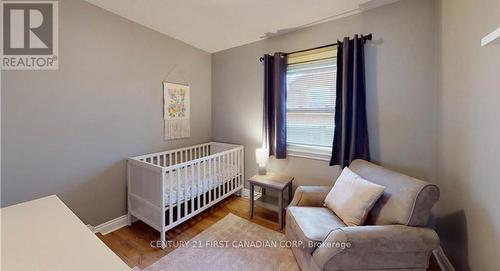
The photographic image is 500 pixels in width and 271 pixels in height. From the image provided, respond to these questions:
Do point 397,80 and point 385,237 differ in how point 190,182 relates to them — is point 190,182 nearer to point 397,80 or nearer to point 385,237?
point 385,237

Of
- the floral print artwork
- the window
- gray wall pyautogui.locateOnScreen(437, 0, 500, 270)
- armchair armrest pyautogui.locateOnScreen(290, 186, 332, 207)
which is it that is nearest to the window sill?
the window

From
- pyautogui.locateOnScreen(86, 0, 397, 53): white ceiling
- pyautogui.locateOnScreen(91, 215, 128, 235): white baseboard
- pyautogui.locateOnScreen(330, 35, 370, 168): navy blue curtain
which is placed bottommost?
pyautogui.locateOnScreen(91, 215, 128, 235): white baseboard

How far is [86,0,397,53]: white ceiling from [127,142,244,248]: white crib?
1.59 m

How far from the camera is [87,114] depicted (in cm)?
204

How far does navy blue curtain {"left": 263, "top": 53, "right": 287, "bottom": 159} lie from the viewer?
8.62 feet

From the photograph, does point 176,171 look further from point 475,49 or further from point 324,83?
point 475,49

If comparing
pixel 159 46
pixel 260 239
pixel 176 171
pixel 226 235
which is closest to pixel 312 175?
pixel 260 239

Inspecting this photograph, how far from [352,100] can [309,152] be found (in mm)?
809

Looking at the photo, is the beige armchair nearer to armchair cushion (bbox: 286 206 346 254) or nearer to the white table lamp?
armchair cushion (bbox: 286 206 346 254)

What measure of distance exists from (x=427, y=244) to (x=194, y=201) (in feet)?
6.86

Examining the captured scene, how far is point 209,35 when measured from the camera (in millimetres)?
2746

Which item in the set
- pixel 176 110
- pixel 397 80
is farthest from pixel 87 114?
pixel 397 80

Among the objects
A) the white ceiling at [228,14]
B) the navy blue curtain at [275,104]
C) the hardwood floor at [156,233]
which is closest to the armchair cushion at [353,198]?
the hardwood floor at [156,233]

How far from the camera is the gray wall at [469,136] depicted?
45.1 inches
